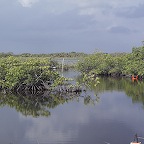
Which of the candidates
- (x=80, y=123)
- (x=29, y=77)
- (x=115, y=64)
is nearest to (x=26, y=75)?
(x=29, y=77)

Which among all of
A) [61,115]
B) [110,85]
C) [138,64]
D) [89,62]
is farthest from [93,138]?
[89,62]

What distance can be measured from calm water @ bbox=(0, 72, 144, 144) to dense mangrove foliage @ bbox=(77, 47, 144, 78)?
74.3 feet

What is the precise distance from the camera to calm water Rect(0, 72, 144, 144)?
2444cm

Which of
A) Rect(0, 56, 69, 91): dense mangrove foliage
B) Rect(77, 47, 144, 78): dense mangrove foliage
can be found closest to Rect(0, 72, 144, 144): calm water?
Rect(0, 56, 69, 91): dense mangrove foliage

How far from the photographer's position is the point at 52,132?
86.4 ft

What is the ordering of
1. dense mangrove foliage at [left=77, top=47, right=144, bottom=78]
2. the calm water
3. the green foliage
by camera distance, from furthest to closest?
1. dense mangrove foliage at [left=77, top=47, right=144, bottom=78]
2. the green foliage
3. the calm water

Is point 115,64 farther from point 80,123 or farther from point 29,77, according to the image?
point 80,123

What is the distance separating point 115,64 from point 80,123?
4243cm

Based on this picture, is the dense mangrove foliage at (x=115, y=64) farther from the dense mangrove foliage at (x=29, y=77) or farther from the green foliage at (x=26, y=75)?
the green foliage at (x=26, y=75)

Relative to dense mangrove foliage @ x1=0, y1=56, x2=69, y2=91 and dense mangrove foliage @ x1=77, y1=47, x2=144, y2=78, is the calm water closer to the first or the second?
dense mangrove foliage @ x1=0, y1=56, x2=69, y2=91

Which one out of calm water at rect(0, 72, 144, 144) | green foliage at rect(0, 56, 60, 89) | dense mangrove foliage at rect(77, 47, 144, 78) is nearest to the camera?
calm water at rect(0, 72, 144, 144)

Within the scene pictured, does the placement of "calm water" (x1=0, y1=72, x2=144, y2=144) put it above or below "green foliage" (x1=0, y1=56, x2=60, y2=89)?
below

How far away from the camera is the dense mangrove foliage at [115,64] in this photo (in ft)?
209

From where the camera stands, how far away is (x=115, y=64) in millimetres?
70125
